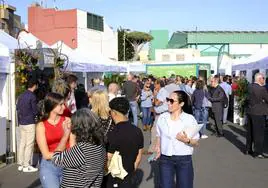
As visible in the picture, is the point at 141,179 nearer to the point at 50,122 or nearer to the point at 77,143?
the point at 50,122

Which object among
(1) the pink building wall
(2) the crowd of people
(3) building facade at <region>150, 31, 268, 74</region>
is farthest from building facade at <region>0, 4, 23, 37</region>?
(3) building facade at <region>150, 31, 268, 74</region>

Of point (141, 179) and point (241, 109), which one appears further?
point (241, 109)

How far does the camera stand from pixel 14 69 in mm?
9922

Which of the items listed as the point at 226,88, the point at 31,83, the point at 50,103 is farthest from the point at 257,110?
the point at 226,88

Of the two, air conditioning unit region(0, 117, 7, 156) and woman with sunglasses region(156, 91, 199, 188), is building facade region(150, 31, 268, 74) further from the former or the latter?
woman with sunglasses region(156, 91, 199, 188)

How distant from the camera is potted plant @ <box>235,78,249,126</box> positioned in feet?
53.1

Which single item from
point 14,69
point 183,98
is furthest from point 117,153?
point 14,69

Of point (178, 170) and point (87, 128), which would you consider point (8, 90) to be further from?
point (87, 128)

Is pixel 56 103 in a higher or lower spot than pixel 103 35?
lower

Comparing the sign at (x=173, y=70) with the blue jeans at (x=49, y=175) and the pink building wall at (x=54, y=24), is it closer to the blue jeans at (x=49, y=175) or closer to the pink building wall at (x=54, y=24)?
the pink building wall at (x=54, y=24)

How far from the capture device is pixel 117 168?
4422 millimetres

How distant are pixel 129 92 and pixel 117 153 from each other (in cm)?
1100

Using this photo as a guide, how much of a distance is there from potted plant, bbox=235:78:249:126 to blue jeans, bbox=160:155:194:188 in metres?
11.3

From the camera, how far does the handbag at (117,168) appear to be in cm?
441
